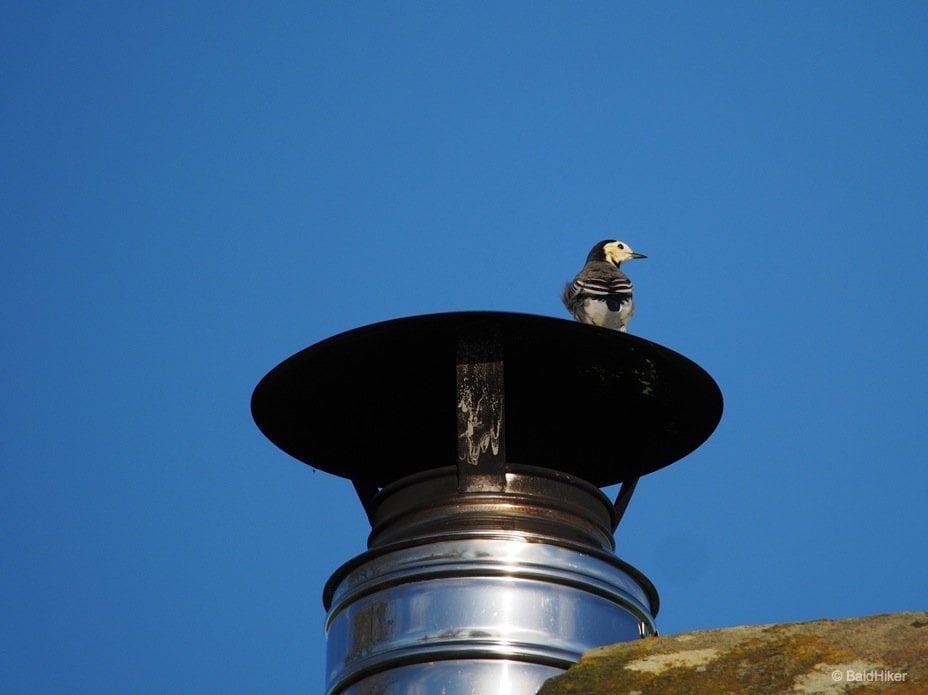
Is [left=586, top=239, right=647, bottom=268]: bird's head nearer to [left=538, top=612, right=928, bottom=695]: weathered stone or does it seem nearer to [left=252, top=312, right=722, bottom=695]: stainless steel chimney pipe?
[left=252, top=312, right=722, bottom=695]: stainless steel chimney pipe

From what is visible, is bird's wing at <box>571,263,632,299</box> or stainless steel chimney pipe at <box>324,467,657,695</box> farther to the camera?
bird's wing at <box>571,263,632,299</box>

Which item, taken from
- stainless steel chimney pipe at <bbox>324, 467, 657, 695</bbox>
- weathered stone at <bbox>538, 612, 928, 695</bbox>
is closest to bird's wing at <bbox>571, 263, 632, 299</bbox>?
stainless steel chimney pipe at <bbox>324, 467, 657, 695</bbox>

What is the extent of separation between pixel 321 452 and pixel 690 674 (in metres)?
3.18

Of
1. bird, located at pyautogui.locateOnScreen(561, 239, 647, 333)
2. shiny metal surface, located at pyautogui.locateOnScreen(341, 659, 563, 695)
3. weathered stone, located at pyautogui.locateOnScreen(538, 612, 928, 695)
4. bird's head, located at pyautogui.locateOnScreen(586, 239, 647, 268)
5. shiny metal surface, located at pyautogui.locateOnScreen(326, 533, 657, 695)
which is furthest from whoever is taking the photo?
bird's head, located at pyautogui.locateOnScreen(586, 239, 647, 268)

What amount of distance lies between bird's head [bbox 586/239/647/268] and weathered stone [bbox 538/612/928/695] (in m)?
10.9

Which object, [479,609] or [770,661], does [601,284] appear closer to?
[479,609]

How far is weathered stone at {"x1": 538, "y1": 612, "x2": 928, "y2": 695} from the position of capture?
14.0 feet

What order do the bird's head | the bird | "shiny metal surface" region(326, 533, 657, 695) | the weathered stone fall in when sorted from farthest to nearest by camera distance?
1. the bird's head
2. the bird
3. "shiny metal surface" region(326, 533, 657, 695)
4. the weathered stone

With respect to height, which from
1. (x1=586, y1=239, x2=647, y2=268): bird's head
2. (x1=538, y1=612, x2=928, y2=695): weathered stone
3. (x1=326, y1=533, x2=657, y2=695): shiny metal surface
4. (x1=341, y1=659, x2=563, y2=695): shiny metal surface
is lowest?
(x1=538, y1=612, x2=928, y2=695): weathered stone

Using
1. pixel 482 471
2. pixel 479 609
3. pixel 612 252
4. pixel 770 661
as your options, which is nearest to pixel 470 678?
pixel 479 609

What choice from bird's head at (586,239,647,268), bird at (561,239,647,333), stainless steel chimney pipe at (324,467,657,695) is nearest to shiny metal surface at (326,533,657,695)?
stainless steel chimney pipe at (324,467,657,695)

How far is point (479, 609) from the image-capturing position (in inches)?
226

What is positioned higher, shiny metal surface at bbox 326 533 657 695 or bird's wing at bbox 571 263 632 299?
bird's wing at bbox 571 263 632 299

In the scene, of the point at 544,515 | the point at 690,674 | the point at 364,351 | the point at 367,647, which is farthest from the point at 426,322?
the point at 690,674
